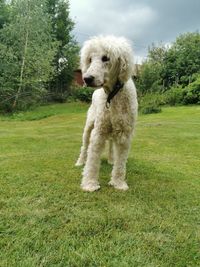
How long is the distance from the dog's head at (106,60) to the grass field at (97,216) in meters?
1.27

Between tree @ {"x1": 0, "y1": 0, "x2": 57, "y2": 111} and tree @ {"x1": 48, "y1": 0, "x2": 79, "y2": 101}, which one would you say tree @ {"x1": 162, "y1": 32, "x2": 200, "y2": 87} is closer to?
tree @ {"x1": 48, "y1": 0, "x2": 79, "y2": 101}

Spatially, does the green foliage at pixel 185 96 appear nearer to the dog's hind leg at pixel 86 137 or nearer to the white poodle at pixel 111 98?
the dog's hind leg at pixel 86 137

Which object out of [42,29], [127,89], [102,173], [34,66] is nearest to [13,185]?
[102,173]

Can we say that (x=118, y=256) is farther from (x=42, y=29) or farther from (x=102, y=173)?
(x=42, y=29)

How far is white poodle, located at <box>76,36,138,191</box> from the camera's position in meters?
3.46

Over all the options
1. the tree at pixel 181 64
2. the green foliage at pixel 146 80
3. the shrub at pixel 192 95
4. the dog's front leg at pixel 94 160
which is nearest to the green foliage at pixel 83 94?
the green foliage at pixel 146 80

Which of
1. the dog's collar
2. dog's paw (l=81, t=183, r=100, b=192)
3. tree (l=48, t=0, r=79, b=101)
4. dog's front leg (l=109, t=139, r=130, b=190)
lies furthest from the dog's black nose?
tree (l=48, t=0, r=79, b=101)

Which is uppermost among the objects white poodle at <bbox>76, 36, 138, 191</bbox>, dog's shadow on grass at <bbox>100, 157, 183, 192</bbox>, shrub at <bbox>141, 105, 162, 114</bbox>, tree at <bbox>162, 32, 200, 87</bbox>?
tree at <bbox>162, 32, 200, 87</bbox>

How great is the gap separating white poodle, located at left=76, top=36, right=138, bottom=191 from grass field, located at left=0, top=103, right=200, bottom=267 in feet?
0.97

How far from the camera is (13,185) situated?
3.99m

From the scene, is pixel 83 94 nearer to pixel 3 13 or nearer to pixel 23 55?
pixel 23 55

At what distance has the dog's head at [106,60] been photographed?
3.40 m

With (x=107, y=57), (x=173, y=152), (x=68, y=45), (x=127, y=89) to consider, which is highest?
(x=68, y=45)

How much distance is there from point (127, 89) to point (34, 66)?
17874mm
